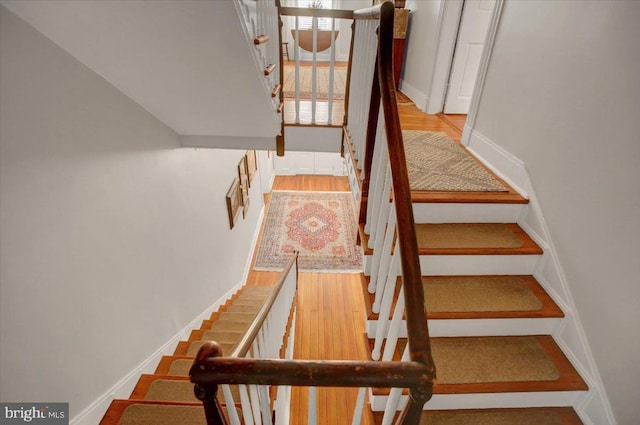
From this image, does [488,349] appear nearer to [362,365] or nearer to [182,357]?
[362,365]

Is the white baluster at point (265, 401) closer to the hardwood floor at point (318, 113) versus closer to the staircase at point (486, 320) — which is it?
the staircase at point (486, 320)

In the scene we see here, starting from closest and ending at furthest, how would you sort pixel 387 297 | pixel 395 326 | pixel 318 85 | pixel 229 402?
1. pixel 229 402
2. pixel 395 326
3. pixel 387 297
4. pixel 318 85

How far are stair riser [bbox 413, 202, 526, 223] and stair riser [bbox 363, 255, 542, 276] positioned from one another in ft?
1.00

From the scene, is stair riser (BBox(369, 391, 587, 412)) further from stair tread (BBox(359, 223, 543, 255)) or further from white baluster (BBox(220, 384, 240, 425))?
white baluster (BBox(220, 384, 240, 425))

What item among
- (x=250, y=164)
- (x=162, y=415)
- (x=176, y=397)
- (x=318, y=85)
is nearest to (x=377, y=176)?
(x=162, y=415)

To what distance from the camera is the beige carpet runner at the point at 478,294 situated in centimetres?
169

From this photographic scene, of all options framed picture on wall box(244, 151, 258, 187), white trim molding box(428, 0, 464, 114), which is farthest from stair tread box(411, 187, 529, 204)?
framed picture on wall box(244, 151, 258, 187)

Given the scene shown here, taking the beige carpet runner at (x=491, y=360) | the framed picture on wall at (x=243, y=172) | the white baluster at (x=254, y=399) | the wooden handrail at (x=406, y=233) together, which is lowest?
the framed picture on wall at (x=243, y=172)

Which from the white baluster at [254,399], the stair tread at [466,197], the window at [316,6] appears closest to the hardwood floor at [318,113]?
the stair tread at [466,197]

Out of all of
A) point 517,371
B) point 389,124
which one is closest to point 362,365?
point 389,124

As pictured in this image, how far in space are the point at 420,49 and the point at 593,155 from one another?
10.7 feet

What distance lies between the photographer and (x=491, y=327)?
5.61 ft

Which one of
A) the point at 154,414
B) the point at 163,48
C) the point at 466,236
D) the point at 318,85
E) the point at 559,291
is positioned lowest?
the point at 154,414

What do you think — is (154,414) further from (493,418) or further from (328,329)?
(328,329)
